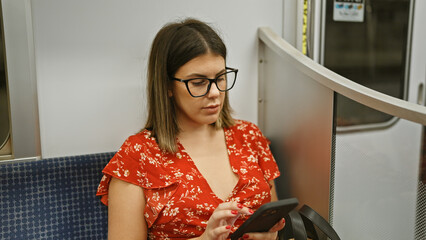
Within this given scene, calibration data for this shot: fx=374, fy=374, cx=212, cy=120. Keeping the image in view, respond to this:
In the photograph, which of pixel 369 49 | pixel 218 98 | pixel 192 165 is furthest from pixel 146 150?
pixel 369 49

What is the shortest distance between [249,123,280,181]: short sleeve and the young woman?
7cm

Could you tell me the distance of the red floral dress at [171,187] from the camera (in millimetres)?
1411

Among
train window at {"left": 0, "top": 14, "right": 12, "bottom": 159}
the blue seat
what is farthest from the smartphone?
train window at {"left": 0, "top": 14, "right": 12, "bottom": 159}

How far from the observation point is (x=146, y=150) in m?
1.47

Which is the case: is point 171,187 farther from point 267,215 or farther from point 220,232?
point 267,215

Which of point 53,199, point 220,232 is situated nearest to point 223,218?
point 220,232

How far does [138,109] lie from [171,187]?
59 cm

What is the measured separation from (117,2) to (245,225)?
4.01ft

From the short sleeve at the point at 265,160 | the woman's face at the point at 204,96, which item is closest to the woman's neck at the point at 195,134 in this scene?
the woman's face at the point at 204,96

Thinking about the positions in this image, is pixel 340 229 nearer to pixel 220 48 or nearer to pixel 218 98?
pixel 218 98

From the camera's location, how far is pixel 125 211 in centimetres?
139

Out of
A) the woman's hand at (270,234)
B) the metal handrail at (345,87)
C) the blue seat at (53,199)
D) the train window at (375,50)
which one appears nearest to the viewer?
the metal handrail at (345,87)

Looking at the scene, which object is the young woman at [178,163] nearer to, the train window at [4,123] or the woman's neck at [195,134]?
the woman's neck at [195,134]

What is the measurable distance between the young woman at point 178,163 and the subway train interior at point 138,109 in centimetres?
28
